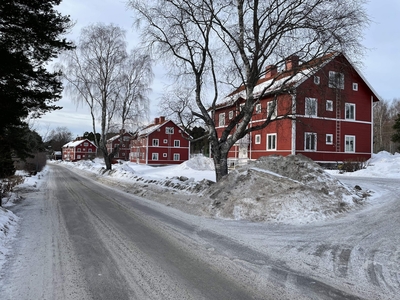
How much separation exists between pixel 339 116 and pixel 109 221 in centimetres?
2650

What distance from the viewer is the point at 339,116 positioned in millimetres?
28516

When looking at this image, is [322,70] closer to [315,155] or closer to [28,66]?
[28,66]

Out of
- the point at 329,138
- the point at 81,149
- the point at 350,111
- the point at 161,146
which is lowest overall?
the point at 329,138

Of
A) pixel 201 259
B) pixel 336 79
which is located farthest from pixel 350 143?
pixel 201 259

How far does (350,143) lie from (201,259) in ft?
92.8

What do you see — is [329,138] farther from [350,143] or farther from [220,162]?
[220,162]

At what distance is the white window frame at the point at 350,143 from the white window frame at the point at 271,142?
7.31 m

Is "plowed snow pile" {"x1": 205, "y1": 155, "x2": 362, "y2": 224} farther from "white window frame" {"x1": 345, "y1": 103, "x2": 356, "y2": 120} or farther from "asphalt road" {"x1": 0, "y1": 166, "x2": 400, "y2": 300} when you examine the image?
"white window frame" {"x1": 345, "y1": 103, "x2": 356, "y2": 120}

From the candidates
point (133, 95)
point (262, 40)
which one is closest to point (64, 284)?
point (262, 40)

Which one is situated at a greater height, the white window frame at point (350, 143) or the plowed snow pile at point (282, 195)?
the white window frame at point (350, 143)

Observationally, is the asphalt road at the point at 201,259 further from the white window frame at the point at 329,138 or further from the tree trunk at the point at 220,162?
the white window frame at the point at 329,138

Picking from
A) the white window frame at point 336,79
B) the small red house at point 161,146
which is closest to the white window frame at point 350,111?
the white window frame at point 336,79

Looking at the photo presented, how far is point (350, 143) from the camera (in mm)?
29016

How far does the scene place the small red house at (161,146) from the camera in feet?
176
